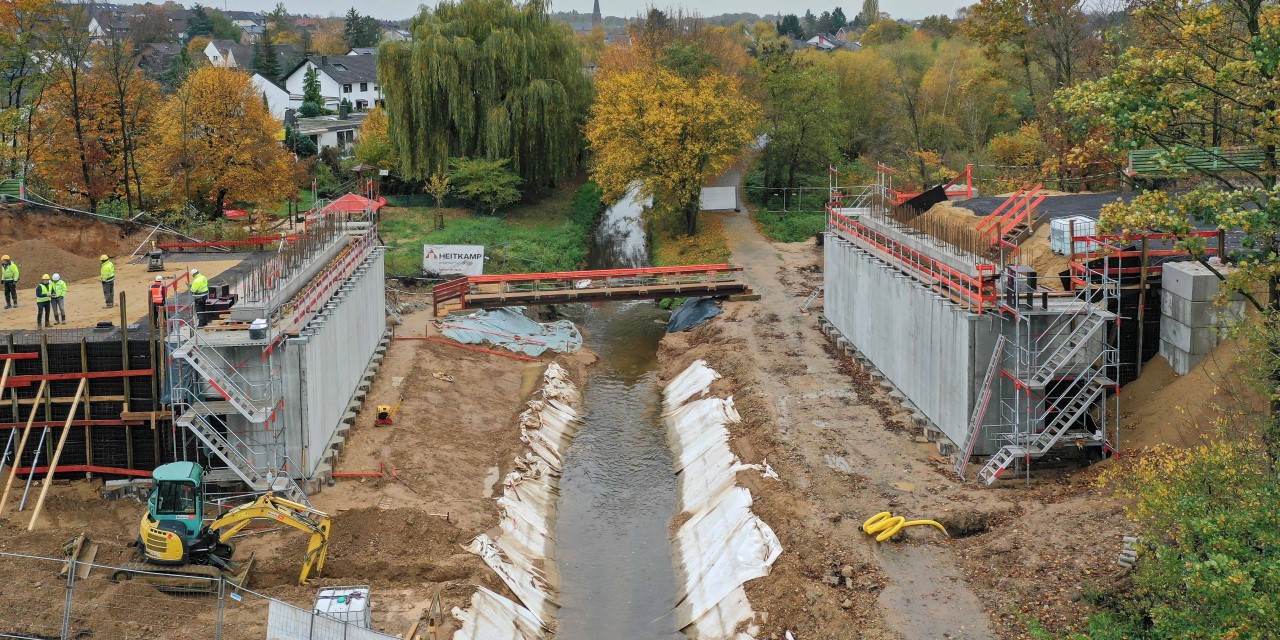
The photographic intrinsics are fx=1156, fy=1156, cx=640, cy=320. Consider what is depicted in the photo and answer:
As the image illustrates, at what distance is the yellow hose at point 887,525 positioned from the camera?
22.5 meters

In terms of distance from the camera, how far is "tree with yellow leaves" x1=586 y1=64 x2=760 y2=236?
53.6m

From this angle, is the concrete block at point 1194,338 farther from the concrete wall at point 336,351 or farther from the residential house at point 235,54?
the residential house at point 235,54

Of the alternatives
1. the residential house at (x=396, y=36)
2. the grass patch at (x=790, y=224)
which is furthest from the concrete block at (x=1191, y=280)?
the residential house at (x=396, y=36)

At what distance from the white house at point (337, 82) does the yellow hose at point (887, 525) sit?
7583 centimetres

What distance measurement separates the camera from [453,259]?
49938 mm

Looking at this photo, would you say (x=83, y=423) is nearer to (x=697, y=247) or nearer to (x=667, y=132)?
(x=667, y=132)

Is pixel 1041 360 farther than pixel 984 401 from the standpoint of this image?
Yes

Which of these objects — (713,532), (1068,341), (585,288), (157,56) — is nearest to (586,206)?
(585,288)

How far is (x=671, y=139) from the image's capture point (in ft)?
178

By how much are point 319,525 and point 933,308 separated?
15614 mm

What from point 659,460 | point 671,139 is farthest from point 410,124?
point 659,460

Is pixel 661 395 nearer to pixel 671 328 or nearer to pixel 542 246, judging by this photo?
pixel 671 328

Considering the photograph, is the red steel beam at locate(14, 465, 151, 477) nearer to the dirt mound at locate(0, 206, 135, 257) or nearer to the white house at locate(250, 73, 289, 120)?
the dirt mound at locate(0, 206, 135, 257)

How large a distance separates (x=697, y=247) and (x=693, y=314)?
458 inches
